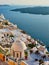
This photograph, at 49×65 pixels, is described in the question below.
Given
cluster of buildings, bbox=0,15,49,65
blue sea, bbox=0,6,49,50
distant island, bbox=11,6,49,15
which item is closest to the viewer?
cluster of buildings, bbox=0,15,49,65

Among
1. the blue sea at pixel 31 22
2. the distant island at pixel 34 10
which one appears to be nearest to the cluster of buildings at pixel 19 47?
the blue sea at pixel 31 22

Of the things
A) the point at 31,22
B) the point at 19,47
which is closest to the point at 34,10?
the point at 31,22

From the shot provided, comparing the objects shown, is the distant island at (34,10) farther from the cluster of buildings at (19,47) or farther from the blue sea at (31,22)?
the cluster of buildings at (19,47)

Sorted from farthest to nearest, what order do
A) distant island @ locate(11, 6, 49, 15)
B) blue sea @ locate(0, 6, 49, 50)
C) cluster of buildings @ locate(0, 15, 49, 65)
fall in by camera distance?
1. distant island @ locate(11, 6, 49, 15)
2. blue sea @ locate(0, 6, 49, 50)
3. cluster of buildings @ locate(0, 15, 49, 65)

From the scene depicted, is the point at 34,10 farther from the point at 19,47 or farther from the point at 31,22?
the point at 19,47

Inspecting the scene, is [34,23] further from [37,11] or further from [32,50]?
[32,50]

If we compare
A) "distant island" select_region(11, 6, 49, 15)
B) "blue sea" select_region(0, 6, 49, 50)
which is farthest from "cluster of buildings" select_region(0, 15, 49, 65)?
"distant island" select_region(11, 6, 49, 15)

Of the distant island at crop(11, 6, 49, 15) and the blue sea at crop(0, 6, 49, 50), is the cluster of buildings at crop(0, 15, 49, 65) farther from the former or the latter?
the distant island at crop(11, 6, 49, 15)
